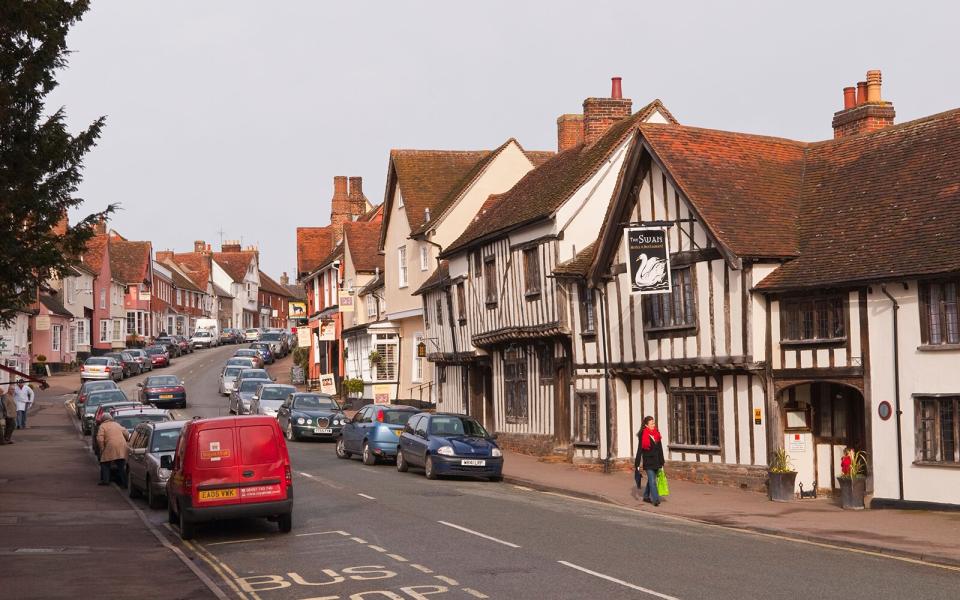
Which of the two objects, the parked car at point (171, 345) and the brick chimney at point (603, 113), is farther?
the parked car at point (171, 345)

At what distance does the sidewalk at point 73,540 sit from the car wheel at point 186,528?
17.4 inches

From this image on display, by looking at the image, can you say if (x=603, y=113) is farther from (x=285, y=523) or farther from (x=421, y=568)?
(x=421, y=568)

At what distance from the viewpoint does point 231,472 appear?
1702 centimetres

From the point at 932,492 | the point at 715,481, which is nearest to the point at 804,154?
the point at 715,481

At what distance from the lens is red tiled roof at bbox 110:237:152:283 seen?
93.8 meters

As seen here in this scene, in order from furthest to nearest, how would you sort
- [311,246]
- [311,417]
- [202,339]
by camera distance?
[202,339], [311,246], [311,417]

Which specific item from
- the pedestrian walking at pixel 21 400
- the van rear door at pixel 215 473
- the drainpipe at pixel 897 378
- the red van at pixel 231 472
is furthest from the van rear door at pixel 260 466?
the pedestrian walking at pixel 21 400

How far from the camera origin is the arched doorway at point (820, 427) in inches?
926

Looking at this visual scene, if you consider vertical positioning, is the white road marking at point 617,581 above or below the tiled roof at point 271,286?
below

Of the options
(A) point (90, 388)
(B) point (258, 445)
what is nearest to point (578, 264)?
(B) point (258, 445)

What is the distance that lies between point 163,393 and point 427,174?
48.2 feet

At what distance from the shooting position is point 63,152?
18500 mm

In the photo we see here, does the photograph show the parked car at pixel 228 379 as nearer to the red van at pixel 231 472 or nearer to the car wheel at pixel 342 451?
the car wheel at pixel 342 451

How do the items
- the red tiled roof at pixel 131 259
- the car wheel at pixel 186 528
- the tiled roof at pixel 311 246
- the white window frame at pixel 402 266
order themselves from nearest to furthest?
the car wheel at pixel 186 528
the white window frame at pixel 402 266
the tiled roof at pixel 311 246
the red tiled roof at pixel 131 259
